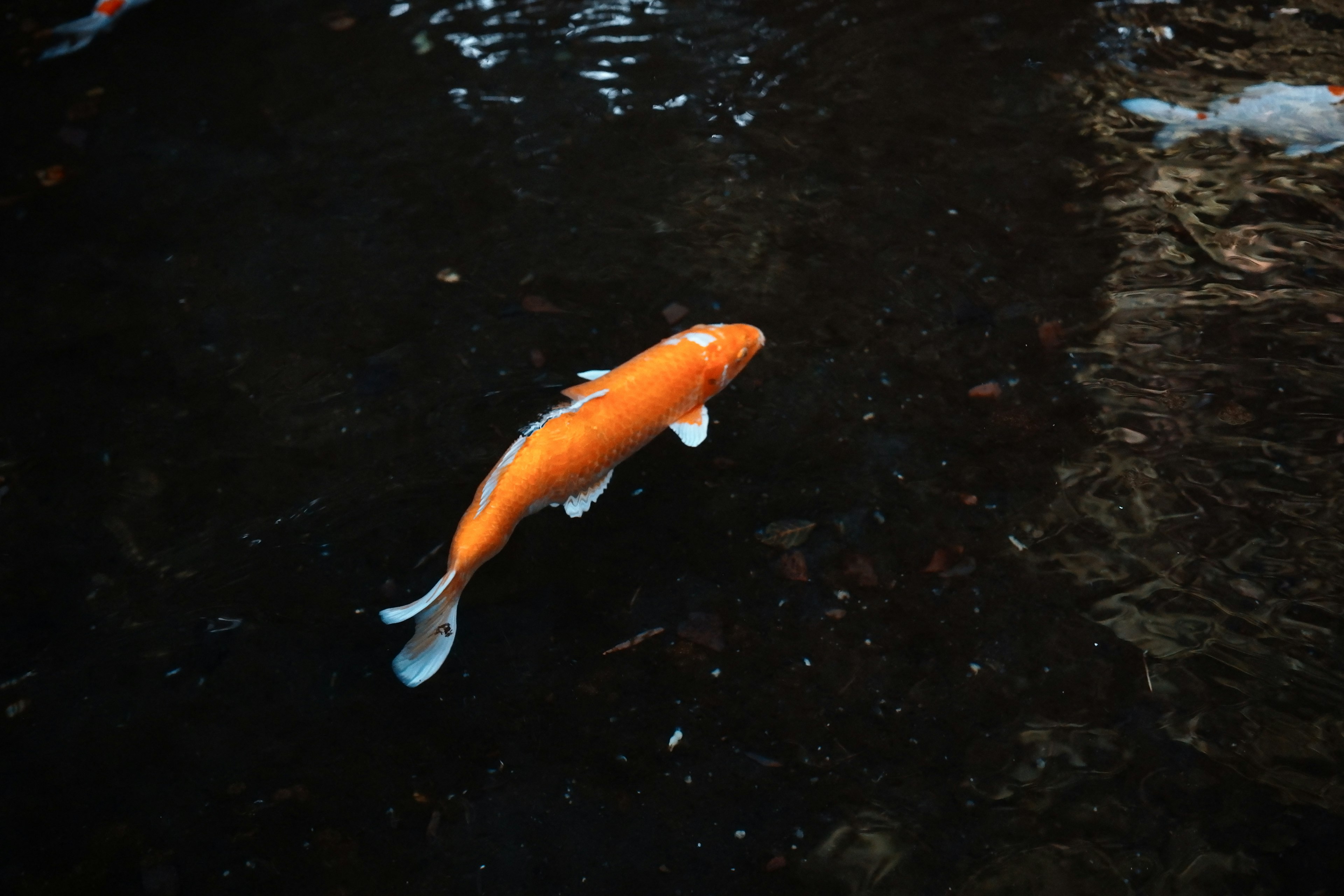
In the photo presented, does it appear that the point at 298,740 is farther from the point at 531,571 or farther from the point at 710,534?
the point at 710,534

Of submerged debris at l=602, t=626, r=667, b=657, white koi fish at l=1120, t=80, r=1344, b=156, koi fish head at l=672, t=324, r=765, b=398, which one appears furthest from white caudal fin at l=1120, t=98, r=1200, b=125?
submerged debris at l=602, t=626, r=667, b=657

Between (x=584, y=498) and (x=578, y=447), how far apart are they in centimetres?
23

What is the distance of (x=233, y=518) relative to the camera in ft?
10.5

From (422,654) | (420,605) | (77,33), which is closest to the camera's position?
(420,605)

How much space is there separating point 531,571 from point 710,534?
64 cm

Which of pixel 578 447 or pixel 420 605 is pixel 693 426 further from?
pixel 420 605

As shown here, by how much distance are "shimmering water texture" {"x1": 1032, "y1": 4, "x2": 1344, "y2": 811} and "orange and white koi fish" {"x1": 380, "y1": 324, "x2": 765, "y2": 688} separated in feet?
4.38

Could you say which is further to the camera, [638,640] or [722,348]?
[722,348]

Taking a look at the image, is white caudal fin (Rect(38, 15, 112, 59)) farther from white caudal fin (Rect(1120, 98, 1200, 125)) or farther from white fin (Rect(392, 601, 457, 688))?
white caudal fin (Rect(1120, 98, 1200, 125))

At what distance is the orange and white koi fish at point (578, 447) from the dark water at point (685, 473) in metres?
0.35

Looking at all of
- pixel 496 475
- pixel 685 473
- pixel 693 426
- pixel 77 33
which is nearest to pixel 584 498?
pixel 496 475

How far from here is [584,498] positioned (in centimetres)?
284

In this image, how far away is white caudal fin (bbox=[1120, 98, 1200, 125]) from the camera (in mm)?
4266

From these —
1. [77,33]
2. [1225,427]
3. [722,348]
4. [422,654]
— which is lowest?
[1225,427]
